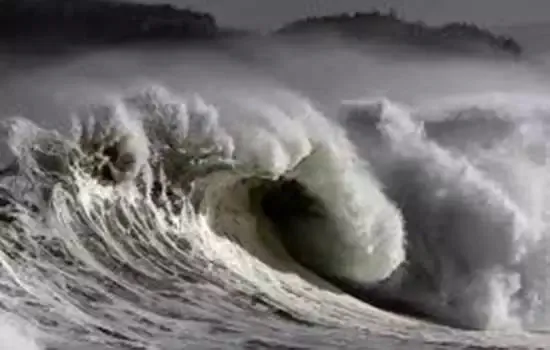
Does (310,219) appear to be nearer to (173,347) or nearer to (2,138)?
(173,347)

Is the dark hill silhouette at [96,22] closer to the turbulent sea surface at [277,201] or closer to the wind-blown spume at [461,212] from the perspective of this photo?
the turbulent sea surface at [277,201]

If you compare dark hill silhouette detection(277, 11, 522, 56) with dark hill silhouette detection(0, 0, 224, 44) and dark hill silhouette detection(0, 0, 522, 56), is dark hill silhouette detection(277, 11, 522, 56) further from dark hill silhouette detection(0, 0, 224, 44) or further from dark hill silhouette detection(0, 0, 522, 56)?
dark hill silhouette detection(0, 0, 224, 44)

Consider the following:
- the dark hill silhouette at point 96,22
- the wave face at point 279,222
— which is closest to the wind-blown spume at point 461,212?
the wave face at point 279,222

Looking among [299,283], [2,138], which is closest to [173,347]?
[299,283]

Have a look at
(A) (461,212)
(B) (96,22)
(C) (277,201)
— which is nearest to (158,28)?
(B) (96,22)

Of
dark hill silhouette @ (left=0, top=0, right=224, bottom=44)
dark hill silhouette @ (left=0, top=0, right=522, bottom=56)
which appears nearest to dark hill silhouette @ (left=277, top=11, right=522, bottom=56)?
dark hill silhouette @ (left=0, top=0, right=522, bottom=56)

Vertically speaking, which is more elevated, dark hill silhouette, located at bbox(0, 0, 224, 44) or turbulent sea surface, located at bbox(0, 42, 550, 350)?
dark hill silhouette, located at bbox(0, 0, 224, 44)

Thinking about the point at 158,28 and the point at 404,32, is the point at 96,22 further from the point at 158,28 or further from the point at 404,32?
the point at 404,32
